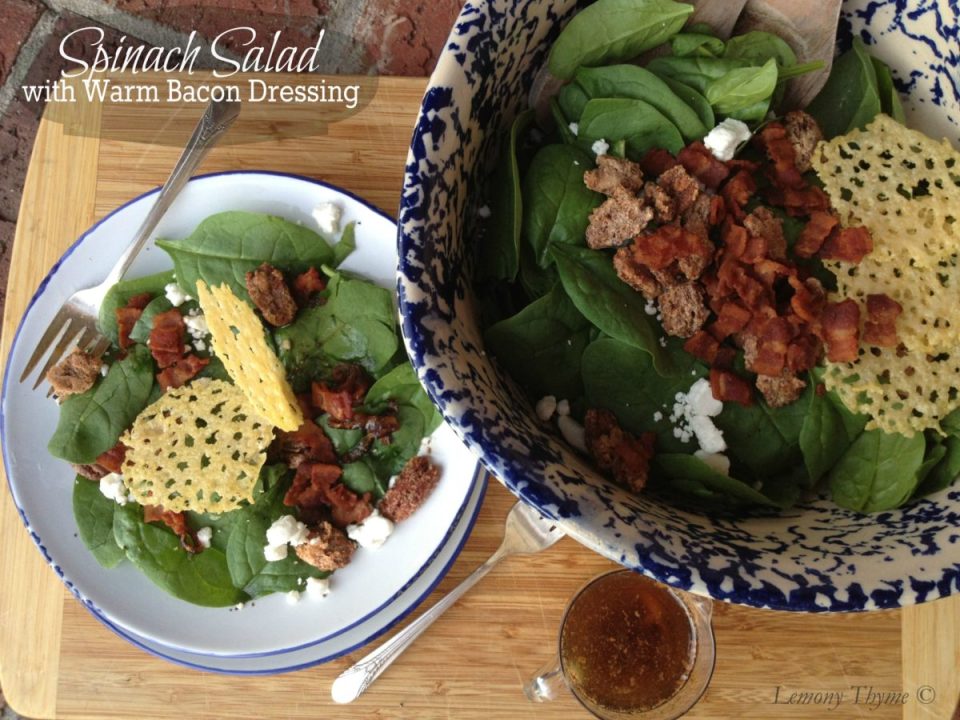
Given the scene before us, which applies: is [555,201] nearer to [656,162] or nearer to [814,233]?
[656,162]

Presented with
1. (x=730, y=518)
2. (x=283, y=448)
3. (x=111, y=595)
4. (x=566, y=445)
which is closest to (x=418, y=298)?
(x=566, y=445)

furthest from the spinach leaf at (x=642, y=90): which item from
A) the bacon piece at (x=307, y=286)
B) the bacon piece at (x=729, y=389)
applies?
the bacon piece at (x=307, y=286)

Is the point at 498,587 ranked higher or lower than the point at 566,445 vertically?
lower

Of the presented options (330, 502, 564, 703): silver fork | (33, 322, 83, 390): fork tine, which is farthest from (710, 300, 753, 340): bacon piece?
(33, 322, 83, 390): fork tine

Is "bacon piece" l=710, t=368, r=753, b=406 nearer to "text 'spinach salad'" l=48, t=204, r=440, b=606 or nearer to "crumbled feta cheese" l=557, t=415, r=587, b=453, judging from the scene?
"crumbled feta cheese" l=557, t=415, r=587, b=453

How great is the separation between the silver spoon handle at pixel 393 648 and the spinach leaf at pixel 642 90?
21.3 inches

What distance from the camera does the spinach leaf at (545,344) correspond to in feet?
2.41

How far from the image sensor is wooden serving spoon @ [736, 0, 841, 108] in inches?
30.1

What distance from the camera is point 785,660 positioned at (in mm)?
1020

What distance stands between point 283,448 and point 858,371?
673mm

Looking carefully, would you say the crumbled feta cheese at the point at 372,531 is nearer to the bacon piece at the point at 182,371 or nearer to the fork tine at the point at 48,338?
the bacon piece at the point at 182,371

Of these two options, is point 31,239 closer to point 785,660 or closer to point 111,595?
point 111,595

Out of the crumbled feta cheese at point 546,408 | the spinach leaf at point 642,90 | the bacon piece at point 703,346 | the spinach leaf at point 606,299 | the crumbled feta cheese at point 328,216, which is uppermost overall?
the spinach leaf at point 642,90

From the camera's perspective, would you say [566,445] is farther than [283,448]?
No
